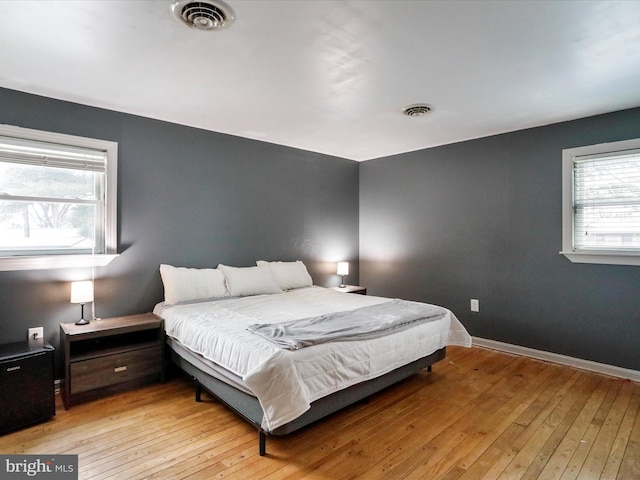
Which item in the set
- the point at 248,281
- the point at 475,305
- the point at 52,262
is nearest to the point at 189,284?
the point at 248,281

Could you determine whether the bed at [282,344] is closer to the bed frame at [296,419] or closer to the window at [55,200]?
the bed frame at [296,419]

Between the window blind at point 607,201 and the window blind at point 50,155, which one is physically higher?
the window blind at point 50,155

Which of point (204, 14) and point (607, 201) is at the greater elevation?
point (204, 14)

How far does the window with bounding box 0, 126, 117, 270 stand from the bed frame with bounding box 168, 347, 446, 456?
1270 millimetres

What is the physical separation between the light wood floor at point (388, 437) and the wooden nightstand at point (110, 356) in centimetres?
12

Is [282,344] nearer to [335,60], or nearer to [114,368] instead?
[114,368]

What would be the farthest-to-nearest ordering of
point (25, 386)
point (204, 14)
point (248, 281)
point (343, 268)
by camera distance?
point (343, 268)
point (248, 281)
point (25, 386)
point (204, 14)

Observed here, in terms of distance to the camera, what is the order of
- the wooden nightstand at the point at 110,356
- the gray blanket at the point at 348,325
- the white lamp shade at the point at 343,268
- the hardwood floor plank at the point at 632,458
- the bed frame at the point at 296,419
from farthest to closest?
the white lamp shade at the point at 343,268 < the wooden nightstand at the point at 110,356 < the gray blanket at the point at 348,325 < the bed frame at the point at 296,419 < the hardwood floor plank at the point at 632,458

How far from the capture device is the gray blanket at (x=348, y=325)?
2217 mm

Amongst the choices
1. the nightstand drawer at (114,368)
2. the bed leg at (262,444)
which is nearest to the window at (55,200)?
the nightstand drawer at (114,368)

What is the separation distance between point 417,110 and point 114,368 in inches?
133

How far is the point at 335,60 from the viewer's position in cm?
231

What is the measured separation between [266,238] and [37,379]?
2.53m

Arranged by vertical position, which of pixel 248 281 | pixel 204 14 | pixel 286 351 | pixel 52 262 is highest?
pixel 204 14
